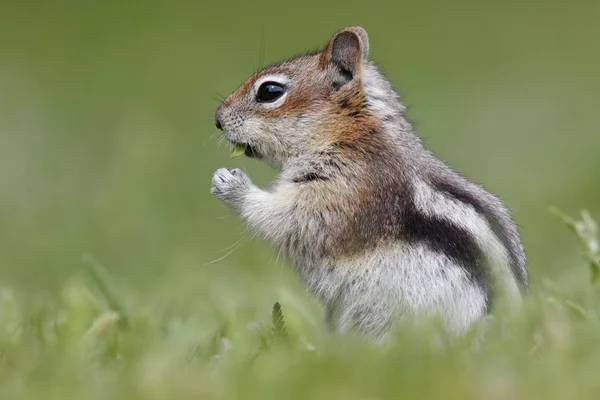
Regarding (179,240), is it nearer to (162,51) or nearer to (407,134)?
(407,134)

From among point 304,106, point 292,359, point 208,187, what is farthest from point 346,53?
point 208,187

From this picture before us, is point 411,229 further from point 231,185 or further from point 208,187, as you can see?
point 208,187

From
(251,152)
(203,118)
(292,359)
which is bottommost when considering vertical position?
(292,359)

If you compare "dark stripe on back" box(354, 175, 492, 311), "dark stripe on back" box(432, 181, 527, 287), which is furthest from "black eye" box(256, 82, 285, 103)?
"dark stripe on back" box(432, 181, 527, 287)

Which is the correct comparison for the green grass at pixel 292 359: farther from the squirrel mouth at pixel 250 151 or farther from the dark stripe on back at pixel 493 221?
the squirrel mouth at pixel 250 151

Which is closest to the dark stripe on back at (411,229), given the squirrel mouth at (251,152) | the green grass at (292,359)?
the green grass at (292,359)

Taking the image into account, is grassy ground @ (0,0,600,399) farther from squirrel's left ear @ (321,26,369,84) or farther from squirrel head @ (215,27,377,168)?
squirrel's left ear @ (321,26,369,84)
